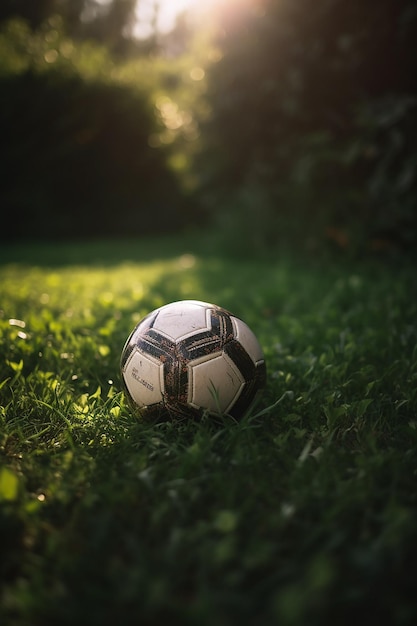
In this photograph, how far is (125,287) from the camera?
18.6 feet

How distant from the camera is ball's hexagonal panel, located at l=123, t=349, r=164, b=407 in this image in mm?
1989

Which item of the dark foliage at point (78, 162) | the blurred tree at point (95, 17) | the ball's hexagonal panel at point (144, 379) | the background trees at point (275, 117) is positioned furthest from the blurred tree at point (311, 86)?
the blurred tree at point (95, 17)

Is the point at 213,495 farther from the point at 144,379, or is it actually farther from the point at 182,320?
the point at 182,320

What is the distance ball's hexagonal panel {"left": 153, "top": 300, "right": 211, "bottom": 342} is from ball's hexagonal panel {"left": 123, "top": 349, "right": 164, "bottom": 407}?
0.47 feet

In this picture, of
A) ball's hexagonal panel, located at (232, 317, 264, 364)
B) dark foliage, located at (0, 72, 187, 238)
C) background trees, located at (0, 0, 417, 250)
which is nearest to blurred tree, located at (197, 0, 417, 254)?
background trees, located at (0, 0, 417, 250)

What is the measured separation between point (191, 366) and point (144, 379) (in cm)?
23

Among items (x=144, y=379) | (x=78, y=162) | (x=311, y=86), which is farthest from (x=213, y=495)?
(x=78, y=162)

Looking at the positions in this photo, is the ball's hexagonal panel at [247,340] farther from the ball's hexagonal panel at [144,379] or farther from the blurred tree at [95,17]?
the blurred tree at [95,17]

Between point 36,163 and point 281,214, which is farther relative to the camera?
point 36,163

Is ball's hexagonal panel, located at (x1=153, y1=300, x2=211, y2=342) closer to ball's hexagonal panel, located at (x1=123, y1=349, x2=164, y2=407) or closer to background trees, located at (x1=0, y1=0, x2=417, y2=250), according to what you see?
ball's hexagonal panel, located at (x1=123, y1=349, x2=164, y2=407)

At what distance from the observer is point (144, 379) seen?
6.63 ft

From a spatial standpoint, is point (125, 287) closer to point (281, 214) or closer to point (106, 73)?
point (281, 214)

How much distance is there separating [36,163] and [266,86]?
8.53 m

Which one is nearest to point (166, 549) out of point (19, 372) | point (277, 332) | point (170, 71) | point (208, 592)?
point (208, 592)
